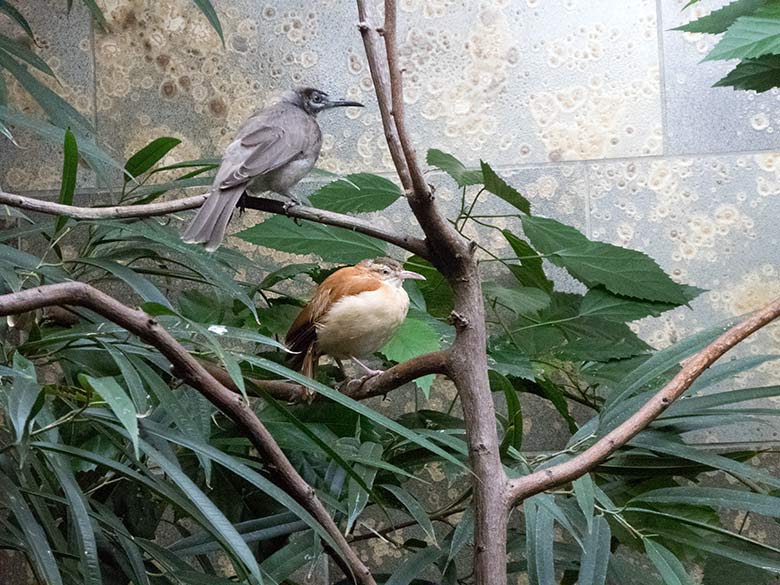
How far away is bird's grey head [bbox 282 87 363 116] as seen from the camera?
2157 millimetres

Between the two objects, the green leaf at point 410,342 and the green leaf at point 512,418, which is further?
the green leaf at point 410,342

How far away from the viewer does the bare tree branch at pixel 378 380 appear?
121 cm

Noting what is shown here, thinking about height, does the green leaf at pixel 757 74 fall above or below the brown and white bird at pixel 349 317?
above

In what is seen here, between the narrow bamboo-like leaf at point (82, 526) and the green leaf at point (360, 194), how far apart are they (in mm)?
744

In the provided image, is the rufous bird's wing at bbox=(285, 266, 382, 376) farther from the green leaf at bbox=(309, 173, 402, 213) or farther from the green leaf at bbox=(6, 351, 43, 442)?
the green leaf at bbox=(6, 351, 43, 442)

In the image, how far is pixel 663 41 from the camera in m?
2.23

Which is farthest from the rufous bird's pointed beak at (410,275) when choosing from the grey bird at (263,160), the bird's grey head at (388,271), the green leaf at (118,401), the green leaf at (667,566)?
the green leaf at (118,401)

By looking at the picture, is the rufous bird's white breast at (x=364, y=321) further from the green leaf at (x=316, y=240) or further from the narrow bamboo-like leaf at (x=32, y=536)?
the narrow bamboo-like leaf at (x=32, y=536)

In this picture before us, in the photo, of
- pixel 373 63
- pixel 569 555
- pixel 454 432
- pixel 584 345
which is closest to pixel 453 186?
pixel 584 345

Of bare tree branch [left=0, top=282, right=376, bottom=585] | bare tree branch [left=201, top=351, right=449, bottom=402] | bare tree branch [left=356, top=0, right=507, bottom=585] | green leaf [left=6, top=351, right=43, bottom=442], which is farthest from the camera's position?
bare tree branch [left=201, top=351, right=449, bottom=402]

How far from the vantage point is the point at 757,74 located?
1720 mm

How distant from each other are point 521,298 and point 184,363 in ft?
3.55

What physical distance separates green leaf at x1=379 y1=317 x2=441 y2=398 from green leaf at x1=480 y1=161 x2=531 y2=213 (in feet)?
0.95

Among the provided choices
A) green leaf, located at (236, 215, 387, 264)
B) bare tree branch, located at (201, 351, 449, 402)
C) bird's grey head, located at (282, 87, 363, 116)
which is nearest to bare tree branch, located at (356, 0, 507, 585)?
bare tree branch, located at (201, 351, 449, 402)
